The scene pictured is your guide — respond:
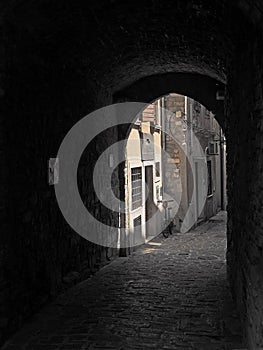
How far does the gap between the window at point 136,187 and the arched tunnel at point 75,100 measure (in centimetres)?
375

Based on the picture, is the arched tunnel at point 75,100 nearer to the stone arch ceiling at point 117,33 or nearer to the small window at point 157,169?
the stone arch ceiling at point 117,33

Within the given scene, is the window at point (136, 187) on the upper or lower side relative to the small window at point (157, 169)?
lower

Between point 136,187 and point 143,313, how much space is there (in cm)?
580

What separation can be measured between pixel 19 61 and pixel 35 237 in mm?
1713

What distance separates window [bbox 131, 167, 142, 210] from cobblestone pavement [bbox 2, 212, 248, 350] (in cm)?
280

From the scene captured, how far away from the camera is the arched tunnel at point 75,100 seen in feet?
11.3

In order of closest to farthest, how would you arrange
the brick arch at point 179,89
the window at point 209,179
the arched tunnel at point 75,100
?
the arched tunnel at point 75,100 → the brick arch at point 179,89 → the window at point 209,179

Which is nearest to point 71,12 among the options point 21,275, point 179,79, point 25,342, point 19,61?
point 19,61

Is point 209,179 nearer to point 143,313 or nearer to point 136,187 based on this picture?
point 136,187

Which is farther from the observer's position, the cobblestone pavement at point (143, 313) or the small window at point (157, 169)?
the small window at point (157, 169)

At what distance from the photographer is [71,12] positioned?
→ 4.07m

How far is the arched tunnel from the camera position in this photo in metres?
3.43

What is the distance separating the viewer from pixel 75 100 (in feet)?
19.5

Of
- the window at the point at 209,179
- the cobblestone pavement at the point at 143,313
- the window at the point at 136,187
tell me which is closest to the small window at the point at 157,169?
the window at the point at 136,187
